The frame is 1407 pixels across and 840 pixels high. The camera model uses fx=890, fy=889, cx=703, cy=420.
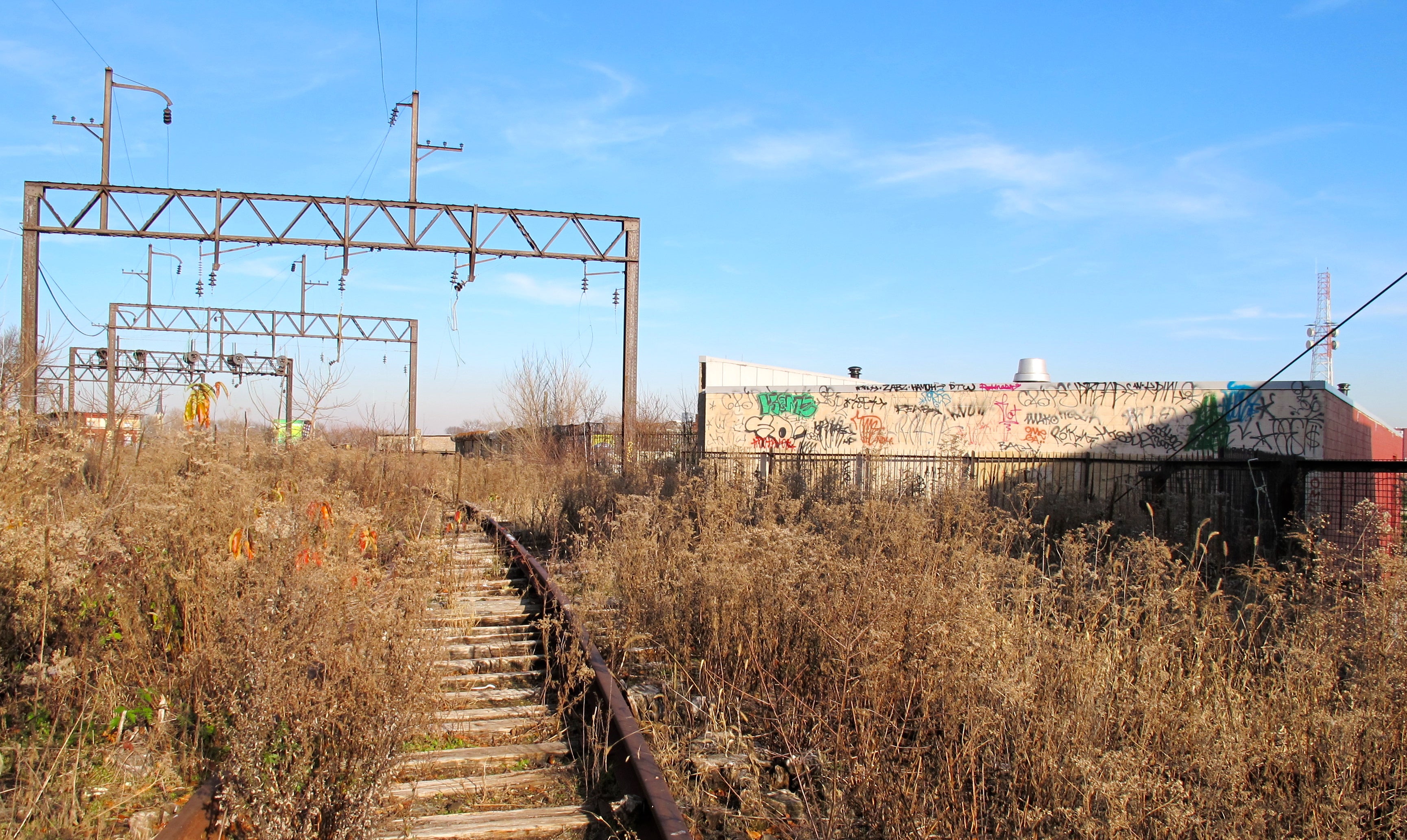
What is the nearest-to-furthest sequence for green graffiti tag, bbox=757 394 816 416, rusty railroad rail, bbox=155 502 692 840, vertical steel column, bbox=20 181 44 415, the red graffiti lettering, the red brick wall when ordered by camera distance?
rusty railroad rail, bbox=155 502 692 840
vertical steel column, bbox=20 181 44 415
the red brick wall
the red graffiti lettering
green graffiti tag, bbox=757 394 816 416

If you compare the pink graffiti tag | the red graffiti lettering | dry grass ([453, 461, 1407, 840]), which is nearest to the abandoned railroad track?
dry grass ([453, 461, 1407, 840])

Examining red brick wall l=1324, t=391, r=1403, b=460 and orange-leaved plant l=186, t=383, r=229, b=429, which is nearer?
orange-leaved plant l=186, t=383, r=229, b=429

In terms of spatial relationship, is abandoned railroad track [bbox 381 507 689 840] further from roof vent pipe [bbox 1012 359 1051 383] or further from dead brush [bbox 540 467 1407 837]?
roof vent pipe [bbox 1012 359 1051 383]

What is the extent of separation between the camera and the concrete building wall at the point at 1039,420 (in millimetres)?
19922

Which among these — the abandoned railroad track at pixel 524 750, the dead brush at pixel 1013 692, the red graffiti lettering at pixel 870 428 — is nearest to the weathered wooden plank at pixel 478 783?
the abandoned railroad track at pixel 524 750

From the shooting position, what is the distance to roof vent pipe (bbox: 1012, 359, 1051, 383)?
86.5 ft

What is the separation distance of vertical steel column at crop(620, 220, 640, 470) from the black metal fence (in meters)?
2.29

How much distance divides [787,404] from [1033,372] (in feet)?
26.3

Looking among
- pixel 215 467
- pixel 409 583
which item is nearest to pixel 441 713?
pixel 409 583

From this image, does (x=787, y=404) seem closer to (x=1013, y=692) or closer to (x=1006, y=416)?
(x=1006, y=416)

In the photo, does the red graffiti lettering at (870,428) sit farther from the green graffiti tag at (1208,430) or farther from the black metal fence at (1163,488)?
the green graffiti tag at (1208,430)

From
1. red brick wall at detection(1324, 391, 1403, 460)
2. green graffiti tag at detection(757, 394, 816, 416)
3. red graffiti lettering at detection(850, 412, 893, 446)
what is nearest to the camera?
red brick wall at detection(1324, 391, 1403, 460)

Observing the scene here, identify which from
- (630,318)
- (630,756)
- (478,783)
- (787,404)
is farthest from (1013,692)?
(787,404)

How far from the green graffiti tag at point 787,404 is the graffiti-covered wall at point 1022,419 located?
0.02 meters
